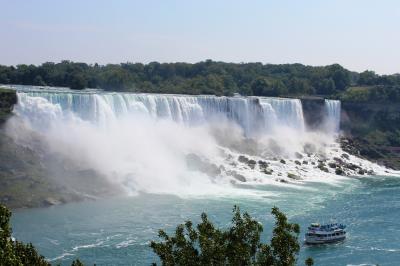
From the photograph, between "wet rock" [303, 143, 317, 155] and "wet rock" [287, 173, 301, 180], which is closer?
"wet rock" [287, 173, 301, 180]

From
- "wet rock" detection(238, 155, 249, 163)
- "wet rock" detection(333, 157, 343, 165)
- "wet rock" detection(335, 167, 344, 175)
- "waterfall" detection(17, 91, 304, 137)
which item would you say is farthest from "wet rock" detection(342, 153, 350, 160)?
"wet rock" detection(238, 155, 249, 163)

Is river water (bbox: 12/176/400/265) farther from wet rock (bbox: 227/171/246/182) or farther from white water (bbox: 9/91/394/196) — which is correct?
white water (bbox: 9/91/394/196)

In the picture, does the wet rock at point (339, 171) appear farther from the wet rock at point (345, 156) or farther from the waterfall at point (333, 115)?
the waterfall at point (333, 115)

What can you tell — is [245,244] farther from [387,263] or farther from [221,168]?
[221,168]

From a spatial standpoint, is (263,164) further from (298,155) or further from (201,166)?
(298,155)

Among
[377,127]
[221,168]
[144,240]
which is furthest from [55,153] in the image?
[377,127]

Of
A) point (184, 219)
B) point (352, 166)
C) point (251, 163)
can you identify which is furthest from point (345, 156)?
point (184, 219)

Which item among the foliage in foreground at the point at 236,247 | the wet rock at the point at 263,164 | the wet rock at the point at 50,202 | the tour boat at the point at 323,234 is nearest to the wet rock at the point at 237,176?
the wet rock at the point at 263,164

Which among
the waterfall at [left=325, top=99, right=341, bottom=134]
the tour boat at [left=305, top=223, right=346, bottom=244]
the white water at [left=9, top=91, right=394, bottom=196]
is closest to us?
the tour boat at [left=305, top=223, right=346, bottom=244]

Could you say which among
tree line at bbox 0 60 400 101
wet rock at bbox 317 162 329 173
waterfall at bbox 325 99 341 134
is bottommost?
wet rock at bbox 317 162 329 173
